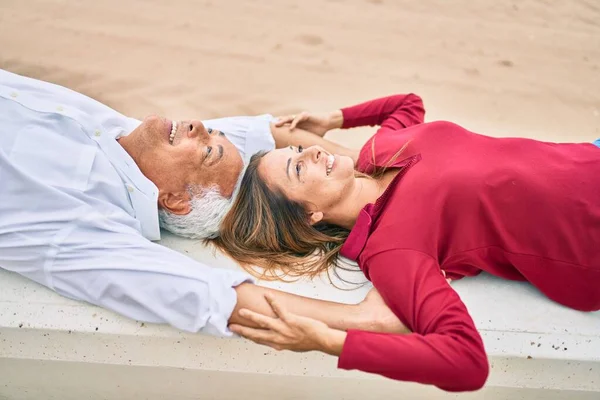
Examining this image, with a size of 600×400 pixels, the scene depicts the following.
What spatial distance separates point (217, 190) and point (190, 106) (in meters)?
1.44

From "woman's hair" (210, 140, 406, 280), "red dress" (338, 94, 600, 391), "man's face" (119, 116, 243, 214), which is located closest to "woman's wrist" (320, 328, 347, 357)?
"red dress" (338, 94, 600, 391)

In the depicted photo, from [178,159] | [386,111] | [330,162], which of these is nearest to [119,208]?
[178,159]

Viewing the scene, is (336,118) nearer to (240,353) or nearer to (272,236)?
(272,236)

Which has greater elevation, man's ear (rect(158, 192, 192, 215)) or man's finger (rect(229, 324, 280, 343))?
man's ear (rect(158, 192, 192, 215))

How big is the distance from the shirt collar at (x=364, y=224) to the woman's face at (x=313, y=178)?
0.42 feet

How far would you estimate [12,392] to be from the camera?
2.48 metres

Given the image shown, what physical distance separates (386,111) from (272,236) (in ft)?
3.20

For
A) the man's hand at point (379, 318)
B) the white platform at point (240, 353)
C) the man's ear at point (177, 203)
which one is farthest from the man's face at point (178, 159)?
the man's hand at point (379, 318)

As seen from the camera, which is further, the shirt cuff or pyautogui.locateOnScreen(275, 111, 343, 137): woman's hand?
pyautogui.locateOnScreen(275, 111, 343, 137): woman's hand

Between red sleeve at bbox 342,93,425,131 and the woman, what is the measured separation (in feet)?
1.18

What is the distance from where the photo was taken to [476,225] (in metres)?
2.18

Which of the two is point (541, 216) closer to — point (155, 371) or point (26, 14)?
point (155, 371)

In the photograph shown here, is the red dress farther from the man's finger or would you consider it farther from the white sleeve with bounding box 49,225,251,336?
the white sleeve with bounding box 49,225,251,336

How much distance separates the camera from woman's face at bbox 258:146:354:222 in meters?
2.29
